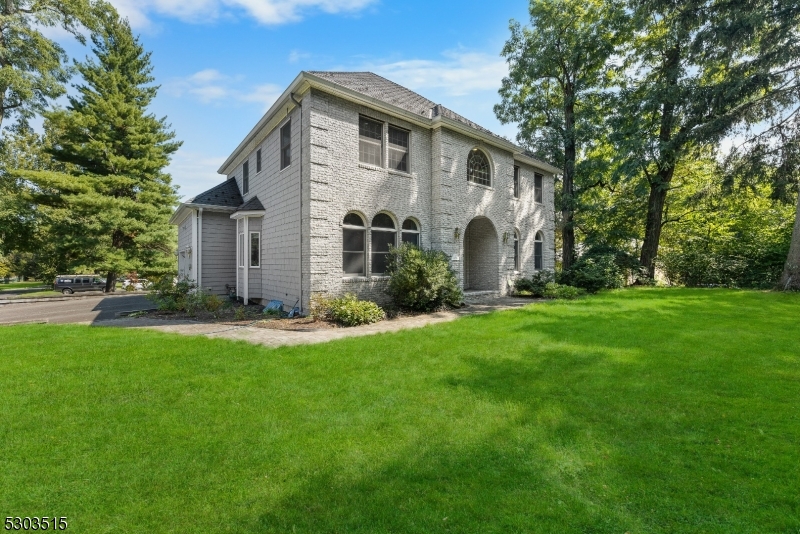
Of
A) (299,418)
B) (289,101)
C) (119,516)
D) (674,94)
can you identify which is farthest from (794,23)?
(119,516)

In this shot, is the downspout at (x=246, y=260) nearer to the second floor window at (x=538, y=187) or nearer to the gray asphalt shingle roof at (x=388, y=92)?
the gray asphalt shingle roof at (x=388, y=92)

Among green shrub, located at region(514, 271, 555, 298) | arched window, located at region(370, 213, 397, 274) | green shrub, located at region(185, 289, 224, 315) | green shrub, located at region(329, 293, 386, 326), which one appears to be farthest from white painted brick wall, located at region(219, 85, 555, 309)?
green shrub, located at region(185, 289, 224, 315)

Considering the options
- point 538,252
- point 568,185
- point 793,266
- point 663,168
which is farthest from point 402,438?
point 568,185

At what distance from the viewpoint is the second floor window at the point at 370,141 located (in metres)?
10.6

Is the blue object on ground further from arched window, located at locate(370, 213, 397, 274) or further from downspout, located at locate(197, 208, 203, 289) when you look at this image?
downspout, located at locate(197, 208, 203, 289)

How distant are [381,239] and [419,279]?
5.97 feet

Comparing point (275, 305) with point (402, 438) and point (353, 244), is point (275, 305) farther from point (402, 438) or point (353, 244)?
point (402, 438)

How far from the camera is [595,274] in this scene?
16031mm

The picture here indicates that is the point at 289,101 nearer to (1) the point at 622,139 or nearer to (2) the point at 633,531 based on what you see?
(2) the point at 633,531

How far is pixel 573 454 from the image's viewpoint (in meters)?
2.97

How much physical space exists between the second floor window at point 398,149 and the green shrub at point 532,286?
23.5ft

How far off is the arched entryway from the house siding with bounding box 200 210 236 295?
9.74 meters

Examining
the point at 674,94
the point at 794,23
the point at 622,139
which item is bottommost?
the point at 622,139

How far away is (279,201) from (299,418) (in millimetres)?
8978
